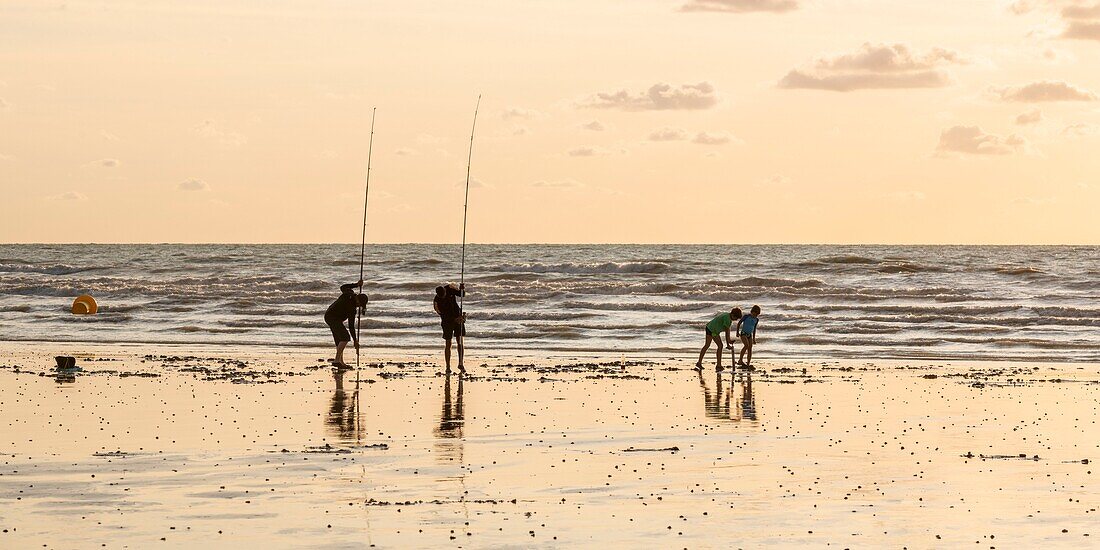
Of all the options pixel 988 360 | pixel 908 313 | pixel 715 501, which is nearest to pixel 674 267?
pixel 908 313

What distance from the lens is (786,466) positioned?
13.6 metres

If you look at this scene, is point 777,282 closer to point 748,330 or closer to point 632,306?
point 632,306

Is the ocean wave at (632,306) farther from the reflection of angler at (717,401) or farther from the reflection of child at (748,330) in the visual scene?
the reflection of angler at (717,401)

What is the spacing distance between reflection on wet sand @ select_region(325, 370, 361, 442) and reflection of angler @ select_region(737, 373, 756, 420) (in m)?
4.67

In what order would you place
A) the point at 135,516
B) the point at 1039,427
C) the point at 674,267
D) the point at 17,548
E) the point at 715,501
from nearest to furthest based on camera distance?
the point at 17,548
the point at 135,516
the point at 715,501
the point at 1039,427
the point at 674,267

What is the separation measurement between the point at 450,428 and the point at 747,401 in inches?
203

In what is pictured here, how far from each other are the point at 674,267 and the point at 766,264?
5.95m

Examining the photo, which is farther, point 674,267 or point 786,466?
point 674,267

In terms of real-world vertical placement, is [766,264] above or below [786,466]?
above

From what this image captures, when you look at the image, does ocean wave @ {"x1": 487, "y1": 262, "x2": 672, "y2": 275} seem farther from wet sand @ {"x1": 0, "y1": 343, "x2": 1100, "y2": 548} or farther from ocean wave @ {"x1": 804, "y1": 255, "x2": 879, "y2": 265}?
wet sand @ {"x1": 0, "y1": 343, "x2": 1100, "y2": 548}

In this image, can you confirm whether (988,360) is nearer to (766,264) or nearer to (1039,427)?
(1039,427)

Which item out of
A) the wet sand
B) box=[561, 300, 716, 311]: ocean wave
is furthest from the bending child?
box=[561, 300, 716, 311]: ocean wave

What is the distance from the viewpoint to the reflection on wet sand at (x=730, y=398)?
1817 cm

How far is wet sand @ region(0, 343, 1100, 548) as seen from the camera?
417 inches
